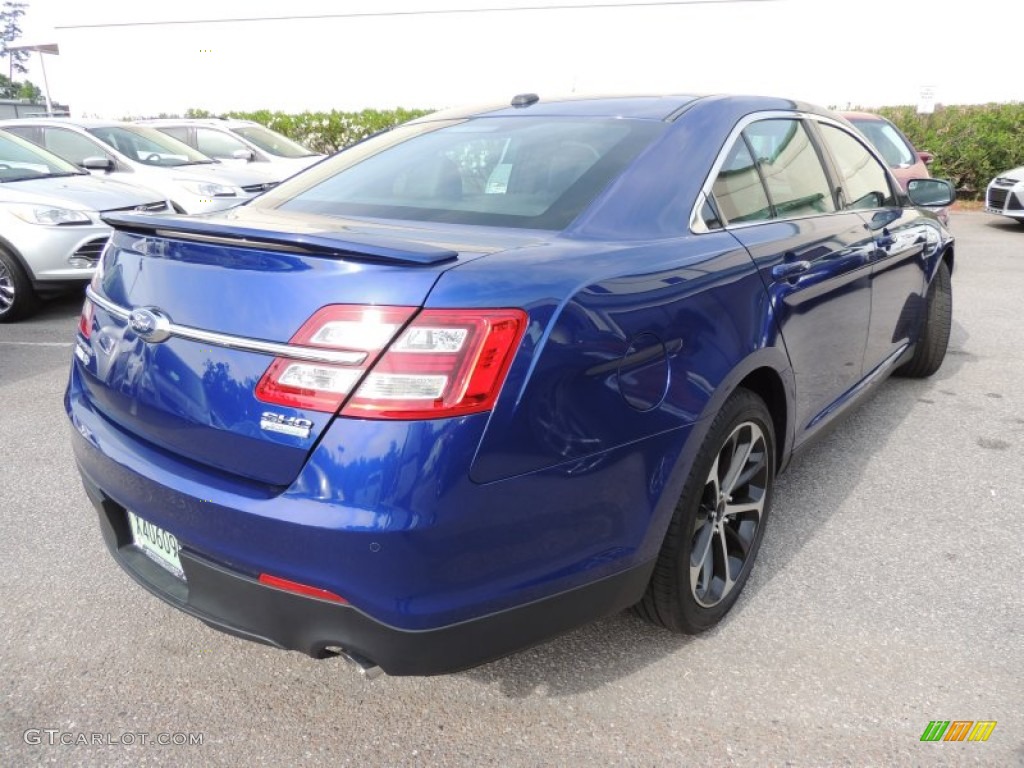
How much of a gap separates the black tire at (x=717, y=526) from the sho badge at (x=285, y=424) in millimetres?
1039

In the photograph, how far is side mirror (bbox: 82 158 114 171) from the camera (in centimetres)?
805

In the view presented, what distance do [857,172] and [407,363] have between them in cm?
292

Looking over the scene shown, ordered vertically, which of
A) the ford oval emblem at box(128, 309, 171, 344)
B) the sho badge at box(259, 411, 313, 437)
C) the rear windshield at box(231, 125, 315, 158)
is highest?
the ford oval emblem at box(128, 309, 171, 344)

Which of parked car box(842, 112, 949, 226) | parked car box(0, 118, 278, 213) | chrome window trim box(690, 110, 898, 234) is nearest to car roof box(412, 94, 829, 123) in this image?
chrome window trim box(690, 110, 898, 234)

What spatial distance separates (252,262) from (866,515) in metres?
2.62

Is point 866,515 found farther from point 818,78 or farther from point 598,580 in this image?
point 818,78

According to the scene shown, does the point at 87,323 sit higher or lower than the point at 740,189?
lower

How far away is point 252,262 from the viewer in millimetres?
1860

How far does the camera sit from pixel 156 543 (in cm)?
213

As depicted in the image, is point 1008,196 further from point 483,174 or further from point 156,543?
point 156,543

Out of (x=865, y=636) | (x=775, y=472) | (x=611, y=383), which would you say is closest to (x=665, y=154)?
(x=611, y=383)

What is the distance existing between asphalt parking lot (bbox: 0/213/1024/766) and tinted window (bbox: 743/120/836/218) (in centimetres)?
122

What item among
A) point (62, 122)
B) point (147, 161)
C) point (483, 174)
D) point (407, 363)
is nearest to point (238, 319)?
point (407, 363)

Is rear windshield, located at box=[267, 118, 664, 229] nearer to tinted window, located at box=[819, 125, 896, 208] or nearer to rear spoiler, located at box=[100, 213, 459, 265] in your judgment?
rear spoiler, located at box=[100, 213, 459, 265]
